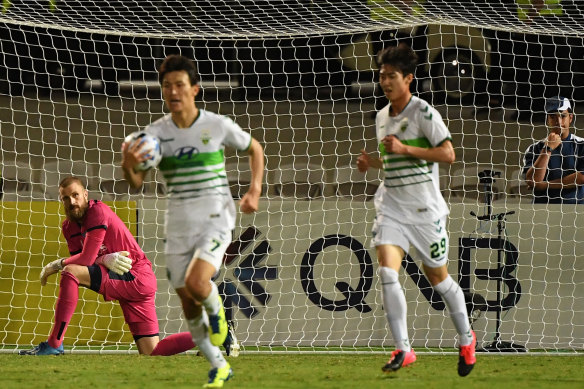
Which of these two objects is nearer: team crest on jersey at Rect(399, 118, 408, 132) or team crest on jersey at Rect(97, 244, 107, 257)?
team crest on jersey at Rect(399, 118, 408, 132)

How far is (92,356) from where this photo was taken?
6.41 meters

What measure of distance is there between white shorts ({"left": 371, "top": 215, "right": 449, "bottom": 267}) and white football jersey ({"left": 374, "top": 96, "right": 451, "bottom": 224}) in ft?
0.11

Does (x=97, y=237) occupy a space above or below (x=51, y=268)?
above

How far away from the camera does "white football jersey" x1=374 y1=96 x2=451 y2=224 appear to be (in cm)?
493

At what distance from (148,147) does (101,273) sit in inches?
80.3

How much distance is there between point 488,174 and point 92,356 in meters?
3.24

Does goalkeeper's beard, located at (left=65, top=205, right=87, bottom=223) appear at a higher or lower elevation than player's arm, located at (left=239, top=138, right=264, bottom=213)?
lower

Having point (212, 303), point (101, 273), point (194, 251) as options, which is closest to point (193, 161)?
point (194, 251)

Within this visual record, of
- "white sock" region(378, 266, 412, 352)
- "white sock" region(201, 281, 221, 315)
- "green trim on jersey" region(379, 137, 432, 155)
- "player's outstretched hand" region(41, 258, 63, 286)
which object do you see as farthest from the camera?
"player's outstretched hand" region(41, 258, 63, 286)

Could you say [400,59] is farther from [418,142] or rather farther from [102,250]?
[102,250]

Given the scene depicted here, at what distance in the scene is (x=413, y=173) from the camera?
4.96 m

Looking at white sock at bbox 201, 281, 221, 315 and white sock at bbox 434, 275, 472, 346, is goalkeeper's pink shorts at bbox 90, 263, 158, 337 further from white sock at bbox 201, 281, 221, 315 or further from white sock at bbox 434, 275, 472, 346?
white sock at bbox 434, 275, 472, 346

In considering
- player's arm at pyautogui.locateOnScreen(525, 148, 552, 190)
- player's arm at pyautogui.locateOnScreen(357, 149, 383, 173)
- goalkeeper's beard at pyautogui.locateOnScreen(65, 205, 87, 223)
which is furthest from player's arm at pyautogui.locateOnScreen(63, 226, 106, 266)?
player's arm at pyautogui.locateOnScreen(525, 148, 552, 190)

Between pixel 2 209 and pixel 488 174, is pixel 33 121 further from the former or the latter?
pixel 488 174
